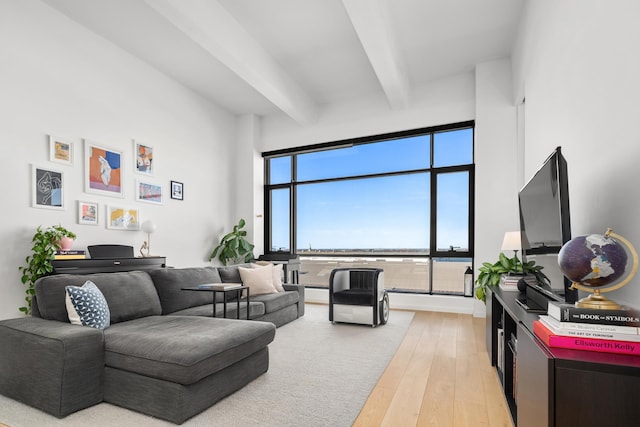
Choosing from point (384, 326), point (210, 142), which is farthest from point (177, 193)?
point (384, 326)

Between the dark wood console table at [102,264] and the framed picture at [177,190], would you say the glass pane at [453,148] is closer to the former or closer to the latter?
the framed picture at [177,190]

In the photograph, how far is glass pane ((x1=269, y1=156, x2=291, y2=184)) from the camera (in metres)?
6.78

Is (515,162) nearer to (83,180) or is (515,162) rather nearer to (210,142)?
(210,142)

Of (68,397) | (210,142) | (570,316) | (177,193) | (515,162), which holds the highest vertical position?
(210,142)

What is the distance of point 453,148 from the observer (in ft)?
17.8

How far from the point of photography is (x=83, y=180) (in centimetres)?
405

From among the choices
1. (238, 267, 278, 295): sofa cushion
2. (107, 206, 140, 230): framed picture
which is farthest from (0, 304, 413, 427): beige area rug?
(107, 206, 140, 230): framed picture

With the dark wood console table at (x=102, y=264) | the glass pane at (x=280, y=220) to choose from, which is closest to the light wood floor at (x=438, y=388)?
the dark wood console table at (x=102, y=264)

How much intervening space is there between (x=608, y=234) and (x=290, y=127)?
18.7 feet

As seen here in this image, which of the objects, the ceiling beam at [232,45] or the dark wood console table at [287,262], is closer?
the ceiling beam at [232,45]

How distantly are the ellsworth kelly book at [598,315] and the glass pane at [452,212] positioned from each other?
423 cm

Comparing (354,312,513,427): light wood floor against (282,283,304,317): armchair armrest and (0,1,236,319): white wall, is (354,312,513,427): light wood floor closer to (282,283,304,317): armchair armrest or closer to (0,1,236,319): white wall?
(282,283,304,317): armchair armrest

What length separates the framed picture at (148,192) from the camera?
186 inches

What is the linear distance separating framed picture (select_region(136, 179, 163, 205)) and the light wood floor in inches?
149
